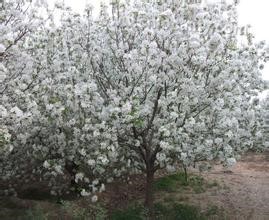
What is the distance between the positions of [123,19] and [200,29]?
2.10 metres

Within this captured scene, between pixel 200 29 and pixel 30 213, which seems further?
pixel 30 213

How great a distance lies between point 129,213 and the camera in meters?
16.9

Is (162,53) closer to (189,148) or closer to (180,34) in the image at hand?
(180,34)

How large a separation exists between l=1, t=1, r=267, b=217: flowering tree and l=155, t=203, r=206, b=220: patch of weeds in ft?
→ 10.6

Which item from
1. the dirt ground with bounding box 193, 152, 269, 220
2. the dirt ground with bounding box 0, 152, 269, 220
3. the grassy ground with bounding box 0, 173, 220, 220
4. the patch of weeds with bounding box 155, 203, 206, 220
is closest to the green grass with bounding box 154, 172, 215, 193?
the dirt ground with bounding box 0, 152, 269, 220

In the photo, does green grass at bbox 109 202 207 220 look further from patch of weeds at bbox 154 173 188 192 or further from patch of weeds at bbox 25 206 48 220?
patch of weeds at bbox 25 206 48 220

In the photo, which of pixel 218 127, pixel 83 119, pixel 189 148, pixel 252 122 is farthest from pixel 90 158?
pixel 252 122

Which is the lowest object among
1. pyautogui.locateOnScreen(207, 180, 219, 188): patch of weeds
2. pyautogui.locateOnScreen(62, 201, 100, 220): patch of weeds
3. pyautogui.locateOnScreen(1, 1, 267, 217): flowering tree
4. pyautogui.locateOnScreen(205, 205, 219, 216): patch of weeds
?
pyautogui.locateOnScreen(205, 205, 219, 216): patch of weeds

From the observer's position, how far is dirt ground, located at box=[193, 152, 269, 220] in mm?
17750

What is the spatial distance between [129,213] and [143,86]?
17.6 feet

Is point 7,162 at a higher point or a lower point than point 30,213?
higher

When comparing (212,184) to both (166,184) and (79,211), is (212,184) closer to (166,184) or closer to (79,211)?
(166,184)

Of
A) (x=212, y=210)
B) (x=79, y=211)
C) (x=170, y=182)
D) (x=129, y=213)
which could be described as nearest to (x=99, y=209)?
(x=79, y=211)

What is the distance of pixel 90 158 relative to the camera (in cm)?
1347
